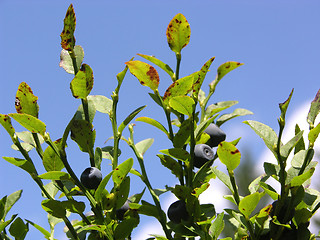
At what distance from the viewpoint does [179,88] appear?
0.77 metres

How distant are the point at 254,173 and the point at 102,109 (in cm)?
963

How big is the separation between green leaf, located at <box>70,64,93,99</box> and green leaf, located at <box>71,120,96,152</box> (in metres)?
0.05

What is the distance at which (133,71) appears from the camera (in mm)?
790

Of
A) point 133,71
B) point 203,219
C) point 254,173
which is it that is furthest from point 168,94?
point 254,173

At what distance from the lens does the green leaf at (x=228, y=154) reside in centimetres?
71

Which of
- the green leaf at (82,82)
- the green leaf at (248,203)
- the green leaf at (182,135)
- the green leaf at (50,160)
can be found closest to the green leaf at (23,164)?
the green leaf at (50,160)

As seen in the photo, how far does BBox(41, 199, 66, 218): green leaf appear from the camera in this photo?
75cm

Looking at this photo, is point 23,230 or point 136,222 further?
point 23,230

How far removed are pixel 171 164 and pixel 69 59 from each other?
26cm

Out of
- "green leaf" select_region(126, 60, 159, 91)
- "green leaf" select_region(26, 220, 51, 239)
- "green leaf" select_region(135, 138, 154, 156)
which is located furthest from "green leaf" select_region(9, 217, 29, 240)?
"green leaf" select_region(126, 60, 159, 91)

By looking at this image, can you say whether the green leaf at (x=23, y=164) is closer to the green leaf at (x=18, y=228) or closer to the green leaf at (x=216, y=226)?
the green leaf at (x=18, y=228)

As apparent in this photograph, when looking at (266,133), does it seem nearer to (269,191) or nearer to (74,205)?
(269,191)

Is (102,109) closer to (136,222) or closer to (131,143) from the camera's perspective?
(131,143)

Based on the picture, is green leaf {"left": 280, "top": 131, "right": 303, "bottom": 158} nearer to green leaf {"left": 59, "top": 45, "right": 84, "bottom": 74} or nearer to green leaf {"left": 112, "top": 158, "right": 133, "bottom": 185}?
green leaf {"left": 112, "top": 158, "right": 133, "bottom": 185}
